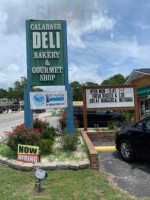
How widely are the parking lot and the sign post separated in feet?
10.2

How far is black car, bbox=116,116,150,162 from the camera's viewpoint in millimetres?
7136

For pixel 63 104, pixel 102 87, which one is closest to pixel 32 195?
pixel 63 104

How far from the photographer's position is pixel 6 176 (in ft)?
19.9

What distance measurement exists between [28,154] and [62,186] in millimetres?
1907

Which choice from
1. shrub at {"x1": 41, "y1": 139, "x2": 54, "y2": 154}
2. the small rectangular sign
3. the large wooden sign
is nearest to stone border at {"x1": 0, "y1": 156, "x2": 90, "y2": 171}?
the small rectangular sign

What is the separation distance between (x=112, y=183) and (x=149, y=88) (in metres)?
14.5

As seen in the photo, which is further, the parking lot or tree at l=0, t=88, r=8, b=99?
tree at l=0, t=88, r=8, b=99

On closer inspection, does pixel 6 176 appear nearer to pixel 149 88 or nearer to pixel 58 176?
pixel 58 176

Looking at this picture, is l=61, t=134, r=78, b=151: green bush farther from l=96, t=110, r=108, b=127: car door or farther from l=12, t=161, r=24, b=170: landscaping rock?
l=96, t=110, r=108, b=127: car door

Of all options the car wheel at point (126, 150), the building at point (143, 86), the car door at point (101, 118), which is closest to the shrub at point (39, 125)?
the car wheel at point (126, 150)

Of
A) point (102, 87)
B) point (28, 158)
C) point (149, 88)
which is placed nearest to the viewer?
point (28, 158)

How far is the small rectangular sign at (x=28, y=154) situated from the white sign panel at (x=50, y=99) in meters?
3.52

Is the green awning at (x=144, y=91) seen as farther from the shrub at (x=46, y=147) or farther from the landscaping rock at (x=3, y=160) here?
the landscaping rock at (x=3, y=160)

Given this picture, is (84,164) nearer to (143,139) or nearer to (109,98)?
(143,139)
